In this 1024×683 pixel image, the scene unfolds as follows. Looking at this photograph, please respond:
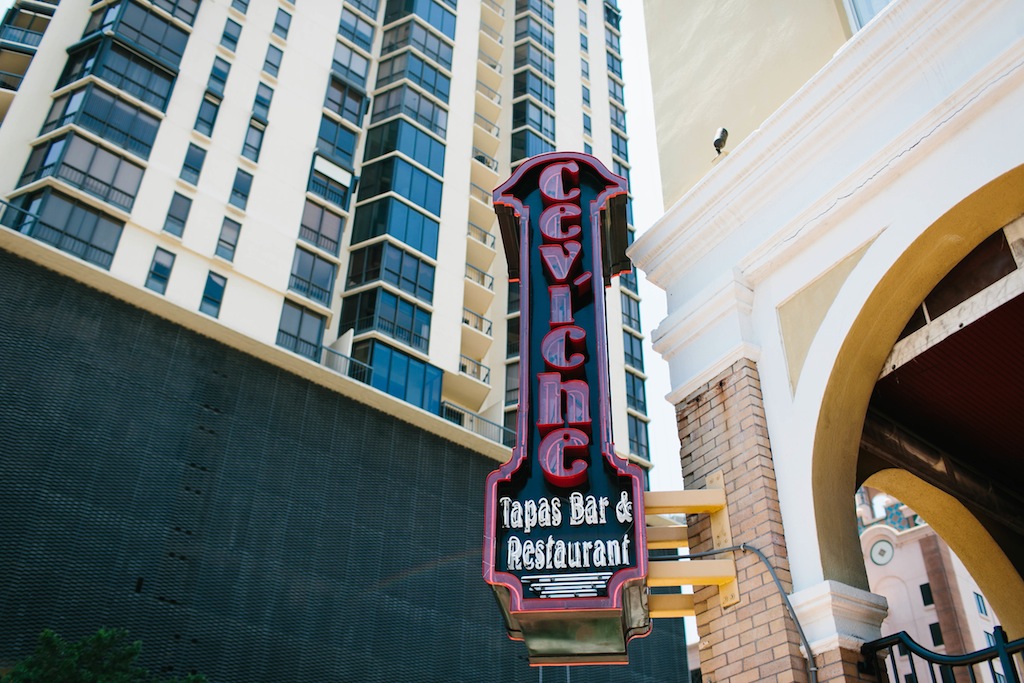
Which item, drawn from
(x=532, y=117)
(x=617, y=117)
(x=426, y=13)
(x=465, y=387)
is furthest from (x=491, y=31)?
(x=465, y=387)

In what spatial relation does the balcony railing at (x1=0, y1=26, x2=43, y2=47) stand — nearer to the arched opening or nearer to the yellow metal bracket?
the yellow metal bracket

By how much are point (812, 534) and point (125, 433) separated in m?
22.0

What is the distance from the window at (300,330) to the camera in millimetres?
30359

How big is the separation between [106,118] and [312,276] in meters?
8.18

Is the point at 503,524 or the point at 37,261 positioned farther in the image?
the point at 37,261

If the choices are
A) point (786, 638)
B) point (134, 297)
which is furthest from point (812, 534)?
point (134, 297)

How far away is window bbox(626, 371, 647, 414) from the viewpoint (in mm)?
41625

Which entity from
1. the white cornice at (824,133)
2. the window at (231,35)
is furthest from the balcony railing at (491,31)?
the white cornice at (824,133)

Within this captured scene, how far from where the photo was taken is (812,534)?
6.95 m

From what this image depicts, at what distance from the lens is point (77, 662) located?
17828mm

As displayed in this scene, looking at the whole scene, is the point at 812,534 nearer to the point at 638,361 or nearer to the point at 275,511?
the point at 275,511

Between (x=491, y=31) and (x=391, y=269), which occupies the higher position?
(x=491, y=31)

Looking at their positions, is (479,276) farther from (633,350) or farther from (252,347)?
(252,347)

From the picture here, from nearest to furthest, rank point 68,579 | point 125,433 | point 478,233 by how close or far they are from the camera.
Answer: point 68,579 < point 125,433 < point 478,233
